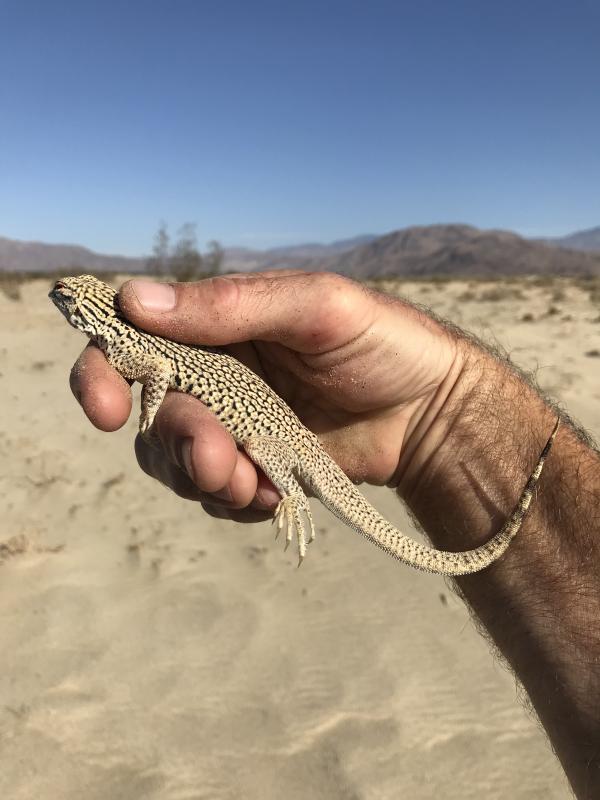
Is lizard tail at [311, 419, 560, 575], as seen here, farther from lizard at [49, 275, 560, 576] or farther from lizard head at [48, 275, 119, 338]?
lizard head at [48, 275, 119, 338]

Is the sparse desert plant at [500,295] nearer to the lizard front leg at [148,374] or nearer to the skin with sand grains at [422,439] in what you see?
the skin with sand grains at [422,439]

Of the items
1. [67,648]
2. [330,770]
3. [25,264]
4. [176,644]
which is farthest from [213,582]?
[25,264]

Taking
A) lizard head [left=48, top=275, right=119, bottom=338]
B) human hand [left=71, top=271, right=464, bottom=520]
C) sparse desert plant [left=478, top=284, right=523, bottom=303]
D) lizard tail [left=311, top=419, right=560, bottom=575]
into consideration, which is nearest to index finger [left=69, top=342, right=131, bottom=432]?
human hand [left=71, top=271, right=464, bottom=520]

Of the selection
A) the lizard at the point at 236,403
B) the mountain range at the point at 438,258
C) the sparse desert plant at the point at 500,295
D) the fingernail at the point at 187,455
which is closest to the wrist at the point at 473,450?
the lizard at the point at 236,403

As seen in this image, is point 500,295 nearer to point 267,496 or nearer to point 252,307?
point 267,496

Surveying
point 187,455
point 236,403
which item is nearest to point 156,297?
point 236,403

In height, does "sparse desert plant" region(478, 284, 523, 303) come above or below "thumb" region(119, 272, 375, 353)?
below

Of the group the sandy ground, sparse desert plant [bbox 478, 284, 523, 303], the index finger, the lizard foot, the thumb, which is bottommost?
the sandy ground
